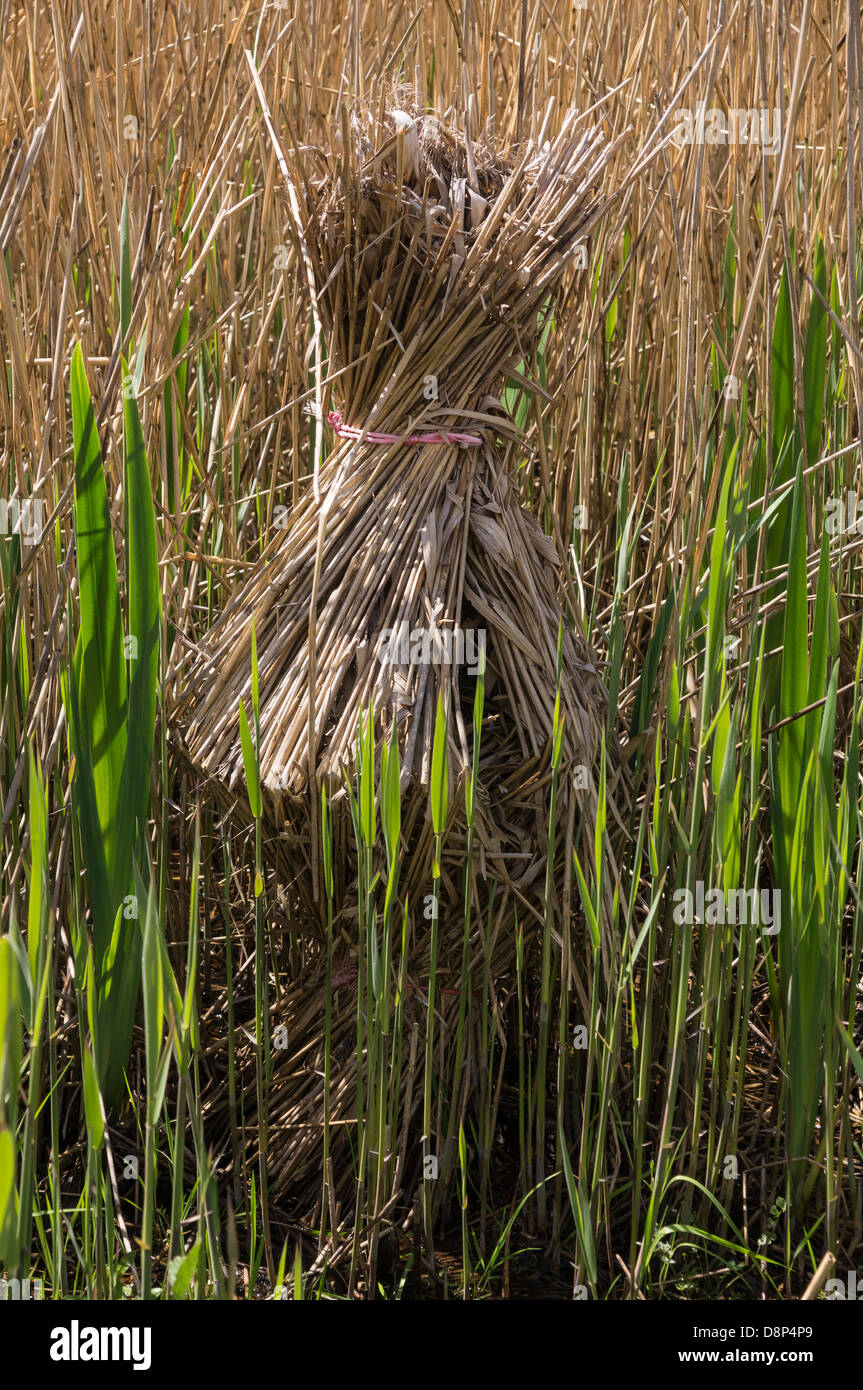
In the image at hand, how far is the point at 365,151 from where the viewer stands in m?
0.95

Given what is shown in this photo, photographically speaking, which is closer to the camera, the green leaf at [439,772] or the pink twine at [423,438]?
the green leaf at [439,772]

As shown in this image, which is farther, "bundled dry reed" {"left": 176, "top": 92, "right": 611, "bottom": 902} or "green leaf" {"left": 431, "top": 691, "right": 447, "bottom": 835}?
"bundled dry reed" {"left": 176, "top": 92, "right": 611, "bottom": 902}

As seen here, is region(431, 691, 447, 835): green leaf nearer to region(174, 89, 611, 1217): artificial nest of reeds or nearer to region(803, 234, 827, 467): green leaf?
region(174, 89, 611, 1217): artificial nest of reeds

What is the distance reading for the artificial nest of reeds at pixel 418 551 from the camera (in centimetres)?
91

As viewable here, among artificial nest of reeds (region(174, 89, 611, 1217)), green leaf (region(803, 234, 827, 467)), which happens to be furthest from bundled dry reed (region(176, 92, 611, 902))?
green leaf (region(803, 234, 827, 467))

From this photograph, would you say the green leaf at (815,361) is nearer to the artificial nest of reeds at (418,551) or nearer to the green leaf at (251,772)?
the artificial nest of reeds at (418,551)

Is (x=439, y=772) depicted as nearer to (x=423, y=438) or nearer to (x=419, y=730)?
(x=419, y=730)

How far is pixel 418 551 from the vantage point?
3.05 feet

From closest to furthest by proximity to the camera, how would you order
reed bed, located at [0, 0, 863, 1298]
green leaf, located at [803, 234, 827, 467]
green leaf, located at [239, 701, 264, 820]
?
green leaf, located at [239, 701, 264, 820] < reed bed, located at [0, 0, 863, 1298] < green leaf, located at [803, 234, 827, 467]

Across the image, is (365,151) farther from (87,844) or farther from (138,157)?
(87,844)

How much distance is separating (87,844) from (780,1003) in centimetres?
61

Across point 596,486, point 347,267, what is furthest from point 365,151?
point 596,486

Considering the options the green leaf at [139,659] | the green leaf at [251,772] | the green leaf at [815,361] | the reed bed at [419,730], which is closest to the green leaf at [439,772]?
the reed bed at [419,730]

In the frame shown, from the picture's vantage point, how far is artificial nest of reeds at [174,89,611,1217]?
3.00 ft
